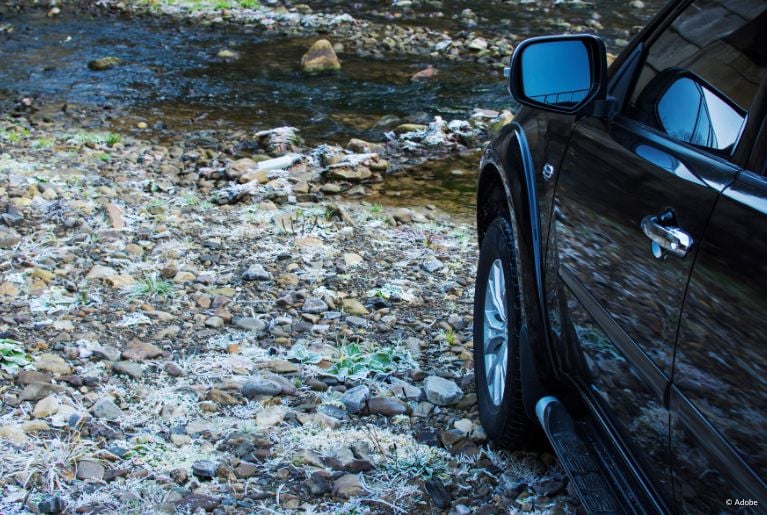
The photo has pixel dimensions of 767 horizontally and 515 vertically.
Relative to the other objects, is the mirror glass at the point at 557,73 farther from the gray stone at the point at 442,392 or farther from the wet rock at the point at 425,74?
the wet rock at the point at 425,74

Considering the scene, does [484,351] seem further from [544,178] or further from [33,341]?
[33,341]

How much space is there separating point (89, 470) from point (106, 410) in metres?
0.47

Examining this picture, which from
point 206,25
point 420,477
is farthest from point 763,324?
point 206,25

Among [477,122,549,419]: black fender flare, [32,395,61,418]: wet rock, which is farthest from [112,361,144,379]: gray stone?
[477,122,549,419]: black fender flare

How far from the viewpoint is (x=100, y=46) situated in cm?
1380

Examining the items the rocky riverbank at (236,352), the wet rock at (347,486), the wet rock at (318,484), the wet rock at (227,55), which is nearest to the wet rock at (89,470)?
the rocky riverbank at (236,352)

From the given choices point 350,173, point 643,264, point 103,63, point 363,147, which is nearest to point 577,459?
point 643,264

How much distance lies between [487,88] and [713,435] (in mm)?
10160

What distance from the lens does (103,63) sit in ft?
40.2

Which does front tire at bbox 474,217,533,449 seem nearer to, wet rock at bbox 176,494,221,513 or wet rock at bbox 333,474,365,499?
wet rock at bbox 333,474,365,499

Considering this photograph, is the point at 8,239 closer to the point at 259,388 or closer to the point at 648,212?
the point at 259,388

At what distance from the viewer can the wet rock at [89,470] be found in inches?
116

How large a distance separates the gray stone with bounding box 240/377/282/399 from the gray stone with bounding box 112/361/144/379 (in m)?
0.51

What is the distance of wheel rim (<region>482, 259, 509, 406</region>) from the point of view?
319cm
